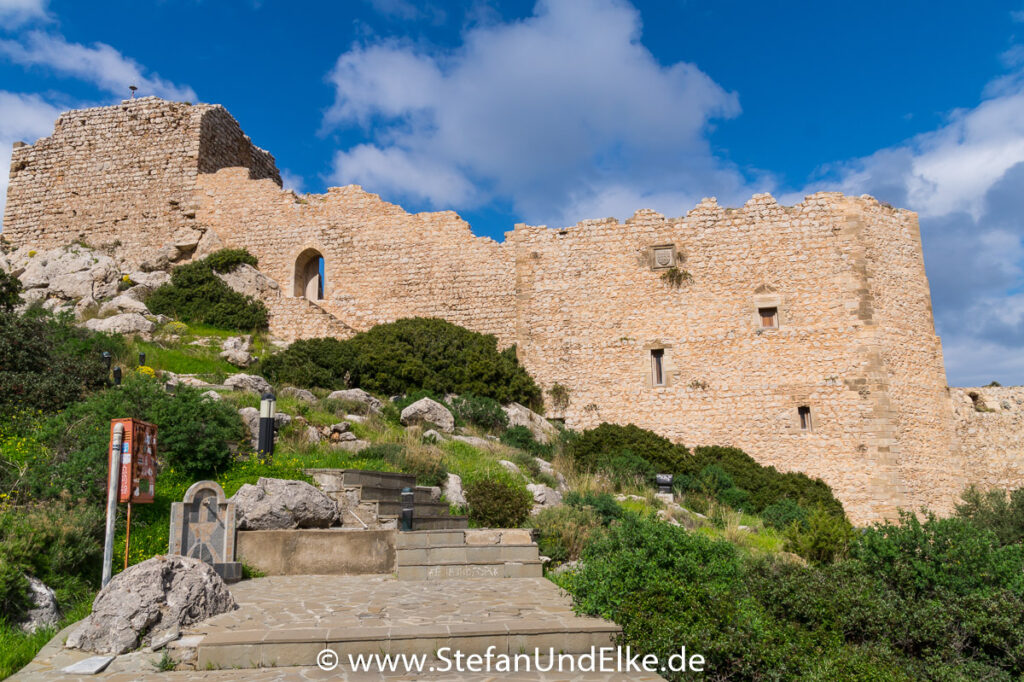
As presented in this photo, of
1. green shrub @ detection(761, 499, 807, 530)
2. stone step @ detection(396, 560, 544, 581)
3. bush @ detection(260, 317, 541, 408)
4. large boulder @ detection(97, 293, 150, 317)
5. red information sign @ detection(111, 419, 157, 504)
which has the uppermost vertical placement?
large boulder @ detection(97, 293, 150, 317)

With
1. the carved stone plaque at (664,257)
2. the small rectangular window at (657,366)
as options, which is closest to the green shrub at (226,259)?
the carved stone plaque at (664,257)

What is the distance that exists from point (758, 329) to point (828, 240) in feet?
9.46

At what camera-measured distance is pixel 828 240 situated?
18.5 m

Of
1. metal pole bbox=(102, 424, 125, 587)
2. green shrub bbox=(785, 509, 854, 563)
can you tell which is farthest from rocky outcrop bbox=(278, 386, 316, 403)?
green shrub bbox=(785, 509, 854, 563)

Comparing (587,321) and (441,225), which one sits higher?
(441,225)

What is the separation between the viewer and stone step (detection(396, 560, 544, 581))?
28.2 ft

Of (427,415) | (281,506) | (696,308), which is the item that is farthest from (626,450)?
(281,506)

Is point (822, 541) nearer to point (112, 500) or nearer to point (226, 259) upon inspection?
point (112, 500)

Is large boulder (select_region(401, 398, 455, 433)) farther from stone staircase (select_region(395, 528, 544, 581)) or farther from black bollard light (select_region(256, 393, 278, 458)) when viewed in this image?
stone staircase (select_region(395, 528, 544, 581))

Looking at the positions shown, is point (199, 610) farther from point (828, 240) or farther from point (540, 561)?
point (828, 240)

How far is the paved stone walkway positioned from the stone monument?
979 mm

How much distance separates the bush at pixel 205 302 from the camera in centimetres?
2086

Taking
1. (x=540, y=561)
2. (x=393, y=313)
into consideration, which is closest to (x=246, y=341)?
(x=393, y=313)

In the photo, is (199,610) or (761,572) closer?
(199,610)
